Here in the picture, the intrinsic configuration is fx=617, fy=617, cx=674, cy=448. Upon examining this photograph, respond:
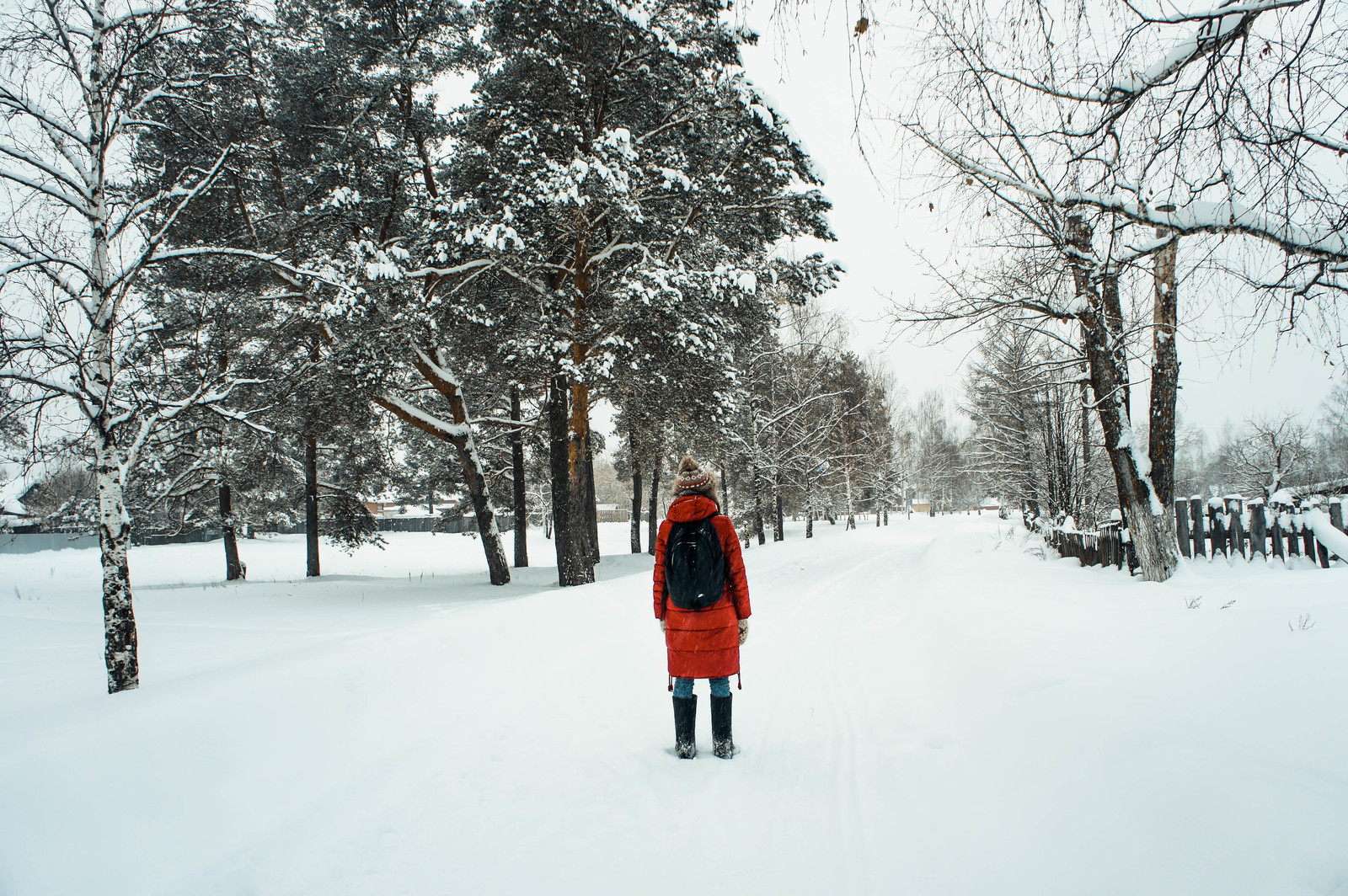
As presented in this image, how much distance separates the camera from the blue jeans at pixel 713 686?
400 centimetres

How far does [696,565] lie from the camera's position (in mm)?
3965

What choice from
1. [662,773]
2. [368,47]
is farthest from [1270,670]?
[368,47]

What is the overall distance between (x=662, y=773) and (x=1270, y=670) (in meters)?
3.53

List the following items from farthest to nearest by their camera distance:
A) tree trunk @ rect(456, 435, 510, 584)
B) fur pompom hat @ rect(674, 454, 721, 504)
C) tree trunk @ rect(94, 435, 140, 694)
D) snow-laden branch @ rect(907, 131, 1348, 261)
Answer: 1. tree trunk @ rect(456, 435, 510, 584)
2. tree trunk @ rect(94, 435, 140, 694)
3. fur pompom hat @ rect(674, 454, 721, 504)
4. snow-laden branch @ rect(907, 131, 1348, 261)

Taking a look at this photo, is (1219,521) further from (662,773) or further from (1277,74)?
(662,773)

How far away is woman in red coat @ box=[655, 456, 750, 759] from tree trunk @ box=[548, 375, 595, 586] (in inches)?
307

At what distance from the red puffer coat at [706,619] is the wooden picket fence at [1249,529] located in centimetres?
779

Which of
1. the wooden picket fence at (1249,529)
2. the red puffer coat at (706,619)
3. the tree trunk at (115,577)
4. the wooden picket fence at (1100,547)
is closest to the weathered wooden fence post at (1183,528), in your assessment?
the wooden picket fence at (1249,529)

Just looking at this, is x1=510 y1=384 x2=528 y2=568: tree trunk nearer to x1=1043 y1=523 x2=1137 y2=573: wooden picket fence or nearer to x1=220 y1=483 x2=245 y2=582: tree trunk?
x1=220 y1=483 x2=245 y2=582: tree trunk

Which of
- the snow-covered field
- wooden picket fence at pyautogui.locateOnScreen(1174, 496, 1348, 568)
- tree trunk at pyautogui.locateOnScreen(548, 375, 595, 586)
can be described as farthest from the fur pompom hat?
wooden picket fence at pyautogui.locateOnScreen(1174, 496, 1348, 568)

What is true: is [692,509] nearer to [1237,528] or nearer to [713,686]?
[713,686]

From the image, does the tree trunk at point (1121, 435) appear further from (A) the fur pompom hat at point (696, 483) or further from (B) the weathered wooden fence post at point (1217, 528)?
(A) the fur pompom hat at point (696, 483)

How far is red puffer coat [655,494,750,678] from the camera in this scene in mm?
3934

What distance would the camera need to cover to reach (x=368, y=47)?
456 inches
